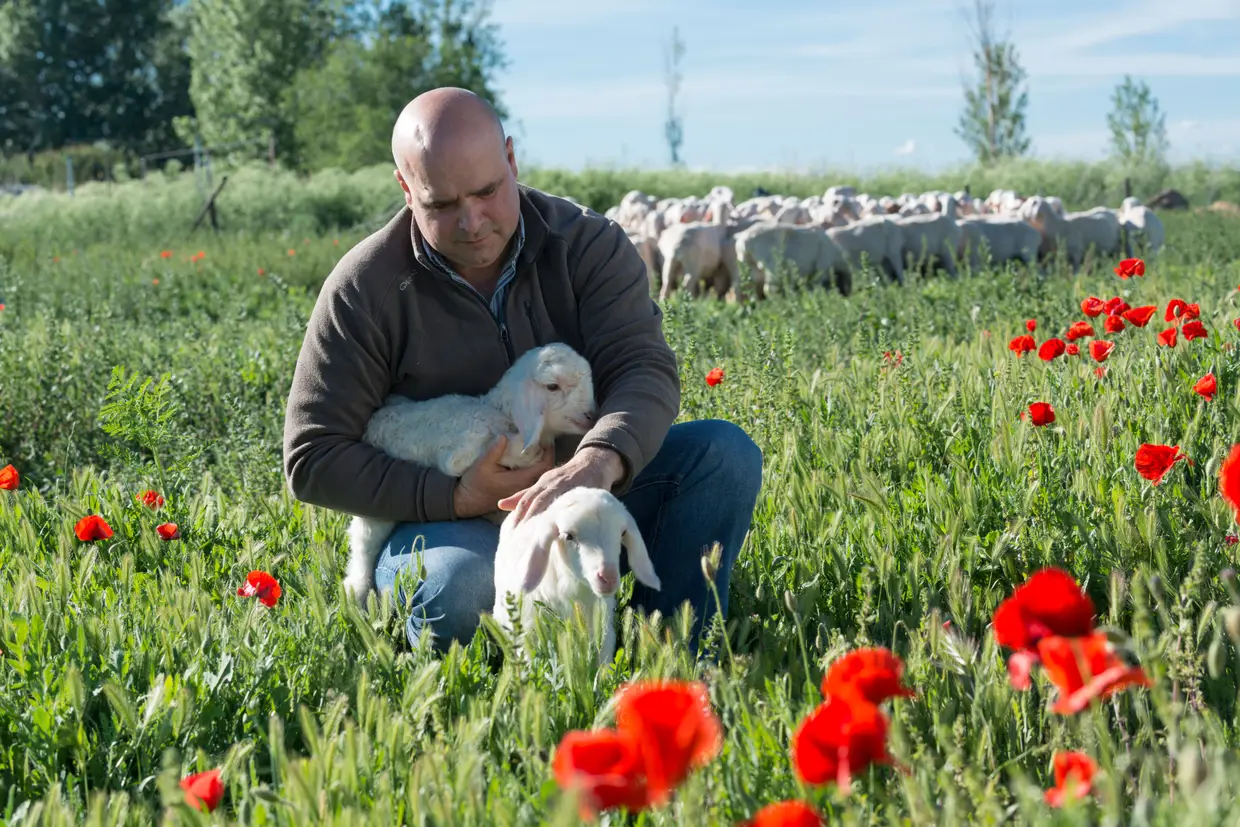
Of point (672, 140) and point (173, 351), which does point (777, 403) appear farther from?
point (672, 140)

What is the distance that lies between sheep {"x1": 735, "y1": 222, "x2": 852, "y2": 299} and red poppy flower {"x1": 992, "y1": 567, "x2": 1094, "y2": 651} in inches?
356

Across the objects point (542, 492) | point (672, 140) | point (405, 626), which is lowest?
point (405, 626)

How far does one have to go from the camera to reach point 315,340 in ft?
12.0

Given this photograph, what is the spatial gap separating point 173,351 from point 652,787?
7.56 metres

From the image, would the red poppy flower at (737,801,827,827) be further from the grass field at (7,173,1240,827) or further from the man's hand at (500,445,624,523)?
the man's hand at (500,445,624,523)

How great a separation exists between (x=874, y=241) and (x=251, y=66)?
146 feet

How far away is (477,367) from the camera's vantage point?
3773 mm

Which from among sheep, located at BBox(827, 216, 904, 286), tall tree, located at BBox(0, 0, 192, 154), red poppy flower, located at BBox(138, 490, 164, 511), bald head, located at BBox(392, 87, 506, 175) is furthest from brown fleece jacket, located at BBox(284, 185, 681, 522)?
tall tree, located at BBox(0, 0, 192, 154)

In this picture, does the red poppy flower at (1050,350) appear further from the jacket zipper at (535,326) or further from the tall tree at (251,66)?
the tall tree at (251,66)

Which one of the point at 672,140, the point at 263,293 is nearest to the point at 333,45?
the point at 672,140

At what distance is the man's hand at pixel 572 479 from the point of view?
3096mm

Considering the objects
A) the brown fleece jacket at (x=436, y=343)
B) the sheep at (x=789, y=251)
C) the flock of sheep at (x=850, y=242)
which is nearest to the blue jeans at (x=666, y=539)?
the brown fleece jacket at (x=436, y=343)

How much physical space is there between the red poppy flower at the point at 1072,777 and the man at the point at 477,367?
71.3 inches

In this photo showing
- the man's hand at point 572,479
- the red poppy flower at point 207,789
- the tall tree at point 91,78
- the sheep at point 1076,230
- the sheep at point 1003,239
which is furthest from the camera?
the tall tree at point 91,78
